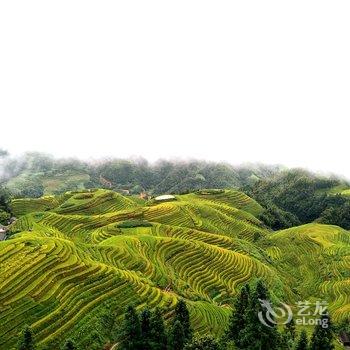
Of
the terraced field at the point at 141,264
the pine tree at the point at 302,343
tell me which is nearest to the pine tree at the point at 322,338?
the pine tree at the point at 302,343

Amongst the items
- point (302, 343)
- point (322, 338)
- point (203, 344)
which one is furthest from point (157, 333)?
point (322, 338)

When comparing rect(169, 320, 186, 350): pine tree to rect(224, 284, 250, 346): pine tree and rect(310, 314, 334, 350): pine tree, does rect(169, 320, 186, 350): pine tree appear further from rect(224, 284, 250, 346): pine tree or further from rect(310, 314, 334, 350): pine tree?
rect(310, 314, 334, 350): pine tree

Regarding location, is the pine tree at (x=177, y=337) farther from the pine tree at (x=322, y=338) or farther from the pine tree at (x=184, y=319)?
the pine tree at (x=322, y=338)

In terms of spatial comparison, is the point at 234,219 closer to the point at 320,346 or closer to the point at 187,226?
the point at 187,226

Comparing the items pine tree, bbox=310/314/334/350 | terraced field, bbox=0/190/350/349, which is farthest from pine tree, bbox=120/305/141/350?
pine tree, bbox=310/314/334/350

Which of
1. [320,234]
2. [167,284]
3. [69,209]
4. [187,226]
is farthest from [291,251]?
[69,209]

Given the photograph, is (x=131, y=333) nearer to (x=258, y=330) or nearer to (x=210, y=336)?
(x=210, y=336)

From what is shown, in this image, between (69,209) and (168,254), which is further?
(69,209)
